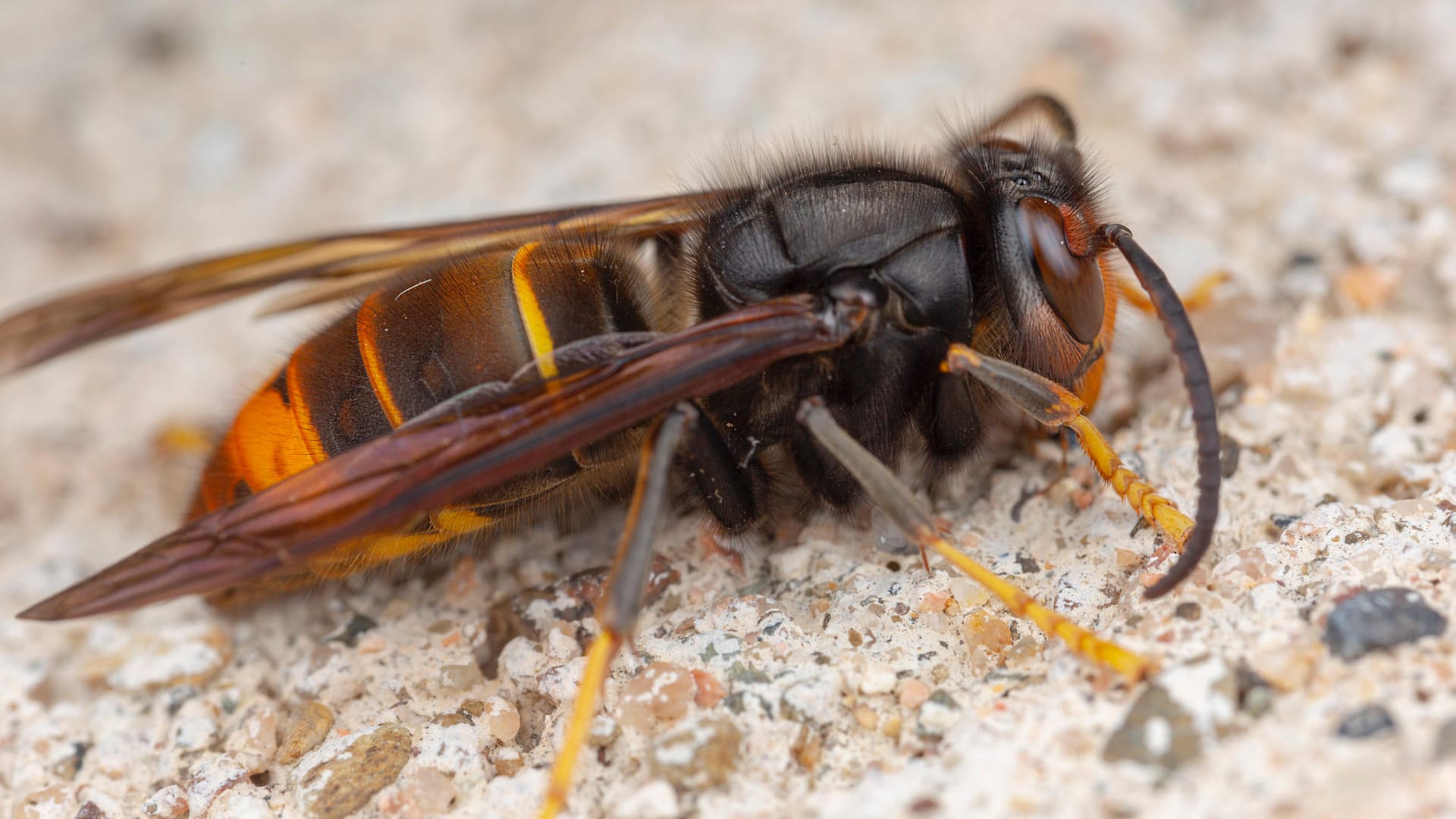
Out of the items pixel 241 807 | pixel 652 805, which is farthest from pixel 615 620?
pixel 241 807

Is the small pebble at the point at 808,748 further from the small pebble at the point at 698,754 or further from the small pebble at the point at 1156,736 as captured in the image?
the small pebble at the point at 1156,736

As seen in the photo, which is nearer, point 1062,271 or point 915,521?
point 915,521

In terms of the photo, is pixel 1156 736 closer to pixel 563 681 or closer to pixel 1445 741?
pixel 1445 741

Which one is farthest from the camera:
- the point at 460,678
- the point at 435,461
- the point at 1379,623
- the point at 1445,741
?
the point at 460,678

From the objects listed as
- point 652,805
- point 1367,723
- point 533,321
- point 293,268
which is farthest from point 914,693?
point 293,268

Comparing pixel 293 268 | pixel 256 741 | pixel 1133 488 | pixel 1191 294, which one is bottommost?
pixel 256 741

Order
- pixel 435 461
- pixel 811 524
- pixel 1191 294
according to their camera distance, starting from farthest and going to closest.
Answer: pixel 1191 294
pixel 811 524
pixel 435 461

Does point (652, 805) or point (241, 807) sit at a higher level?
point (241, 807)
